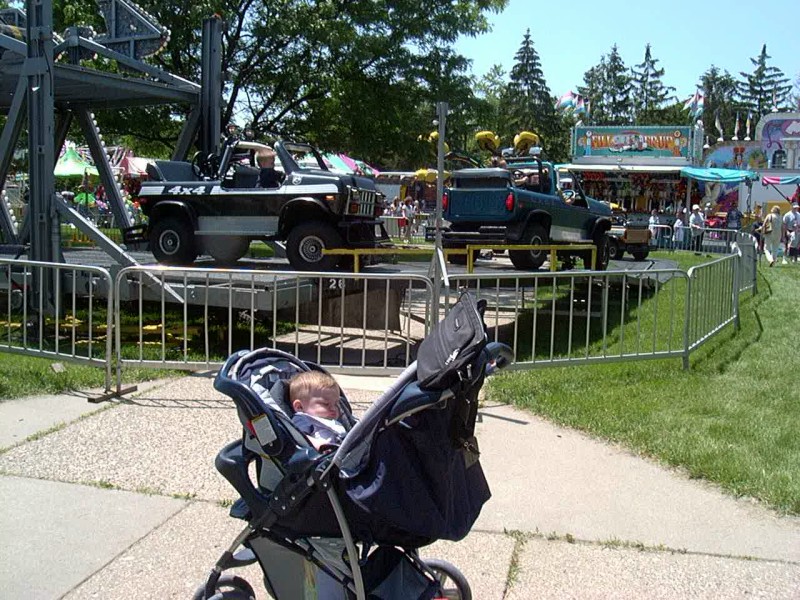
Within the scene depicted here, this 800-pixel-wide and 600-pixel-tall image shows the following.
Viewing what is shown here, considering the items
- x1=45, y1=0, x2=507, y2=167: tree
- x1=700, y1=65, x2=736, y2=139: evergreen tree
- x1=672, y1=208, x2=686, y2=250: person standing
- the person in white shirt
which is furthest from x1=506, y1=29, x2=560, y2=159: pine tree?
x1=45, y1=0, x2=507, y2=167: tree

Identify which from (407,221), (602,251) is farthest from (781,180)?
(602,251)

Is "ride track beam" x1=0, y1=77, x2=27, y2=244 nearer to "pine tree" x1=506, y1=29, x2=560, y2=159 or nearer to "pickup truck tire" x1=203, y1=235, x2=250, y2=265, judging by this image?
"pickup truck tire" x1=203, y1=235, x2=250, y2=265

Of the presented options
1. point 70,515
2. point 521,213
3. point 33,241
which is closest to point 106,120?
point 33,241

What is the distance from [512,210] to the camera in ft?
37.2

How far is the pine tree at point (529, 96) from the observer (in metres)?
75.4

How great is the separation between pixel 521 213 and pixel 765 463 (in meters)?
6.77

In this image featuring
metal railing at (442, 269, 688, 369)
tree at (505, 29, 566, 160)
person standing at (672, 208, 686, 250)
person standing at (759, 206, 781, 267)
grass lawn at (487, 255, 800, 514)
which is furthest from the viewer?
tree at (505, 29, 566, 160)

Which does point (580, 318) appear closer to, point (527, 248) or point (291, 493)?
point (527, 248)

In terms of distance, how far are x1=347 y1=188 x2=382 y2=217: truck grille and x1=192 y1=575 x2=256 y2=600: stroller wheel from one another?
21.0ft

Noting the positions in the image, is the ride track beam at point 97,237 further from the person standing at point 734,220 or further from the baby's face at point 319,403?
the person standing at point 734,220

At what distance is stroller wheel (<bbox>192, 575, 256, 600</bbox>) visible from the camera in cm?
318

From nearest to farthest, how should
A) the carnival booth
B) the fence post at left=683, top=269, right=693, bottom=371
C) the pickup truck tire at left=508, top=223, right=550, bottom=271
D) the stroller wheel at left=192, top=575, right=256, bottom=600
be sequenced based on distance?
the stroller wheel at left=192, top=575, right=256, bottom=600 < the fence post at left=683, top=269, right=693, bottom=371 < the pickup truck tire at left=508, top=223, right=550, bottom=271 < the carnival booth

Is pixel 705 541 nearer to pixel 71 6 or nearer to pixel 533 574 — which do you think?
pixel 533 574

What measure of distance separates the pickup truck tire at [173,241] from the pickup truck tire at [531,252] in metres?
4.54
